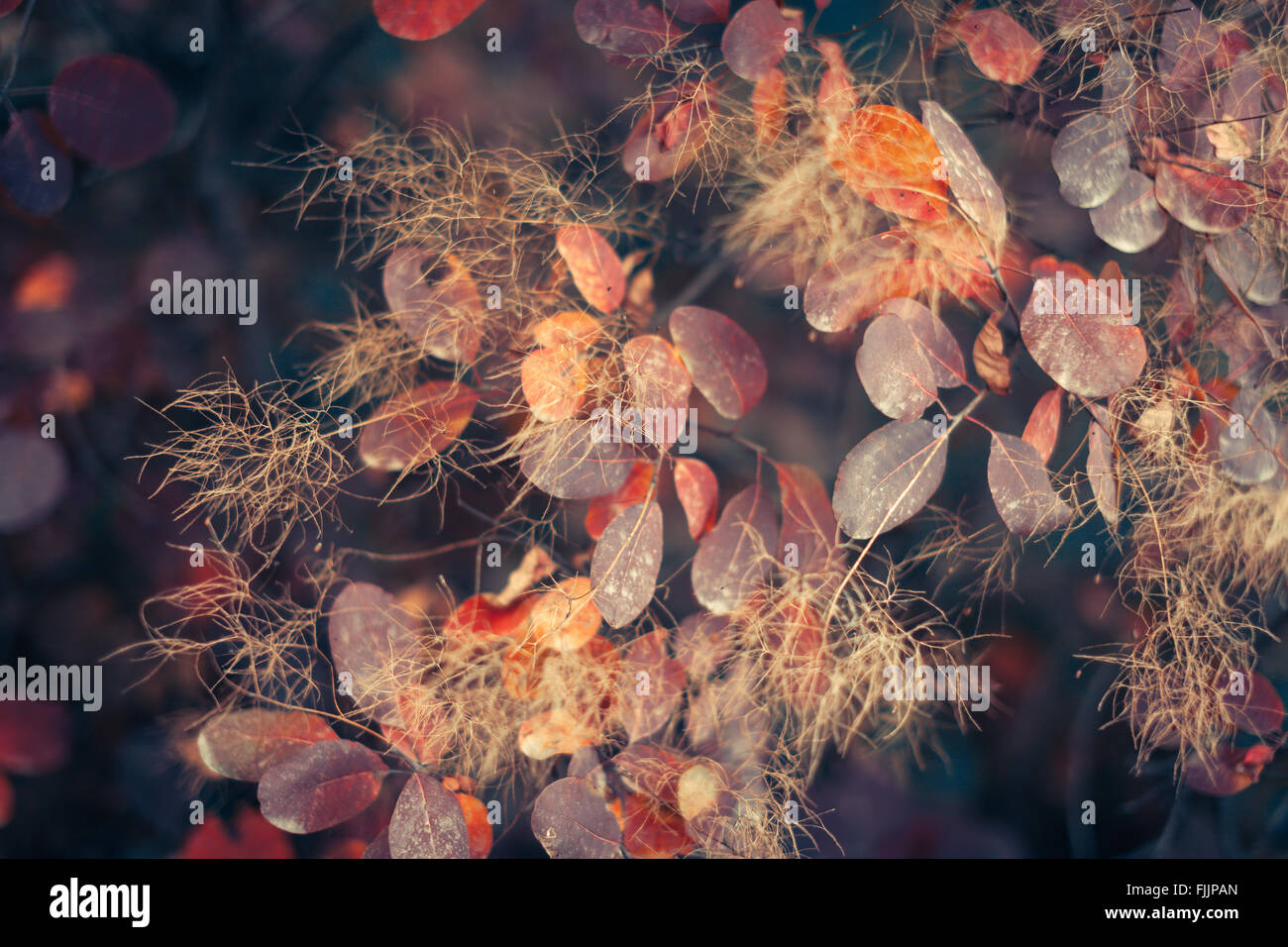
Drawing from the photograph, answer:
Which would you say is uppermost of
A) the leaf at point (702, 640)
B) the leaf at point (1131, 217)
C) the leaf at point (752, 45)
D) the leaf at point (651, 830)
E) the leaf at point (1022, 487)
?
the leaf at point (752, 45)

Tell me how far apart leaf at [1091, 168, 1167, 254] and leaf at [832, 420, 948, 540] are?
256 millimetres

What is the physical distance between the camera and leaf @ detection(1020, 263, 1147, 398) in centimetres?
63

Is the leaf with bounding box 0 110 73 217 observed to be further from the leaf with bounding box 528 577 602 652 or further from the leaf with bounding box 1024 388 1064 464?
the leaf with bounding box 1024 388 1064 464

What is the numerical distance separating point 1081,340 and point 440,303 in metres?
0.58

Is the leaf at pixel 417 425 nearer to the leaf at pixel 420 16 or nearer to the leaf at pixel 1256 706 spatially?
the leaf at pixel 420 16

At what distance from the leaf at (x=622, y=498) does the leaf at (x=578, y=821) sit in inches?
9.1

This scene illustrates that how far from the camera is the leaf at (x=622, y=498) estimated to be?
2.07 ft

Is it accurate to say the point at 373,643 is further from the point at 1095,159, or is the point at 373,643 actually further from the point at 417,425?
the point at 1095,159

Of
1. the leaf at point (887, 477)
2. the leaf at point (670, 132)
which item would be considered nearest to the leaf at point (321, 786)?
the leaf at point (887, 477)

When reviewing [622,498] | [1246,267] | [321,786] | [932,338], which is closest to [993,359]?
[932,338]

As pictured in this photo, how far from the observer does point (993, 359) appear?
0.65 meters

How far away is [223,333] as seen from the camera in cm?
65

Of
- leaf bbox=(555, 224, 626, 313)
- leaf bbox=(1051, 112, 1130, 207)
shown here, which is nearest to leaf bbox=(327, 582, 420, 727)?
leaf bbox=(555, 224, 626, 313)
